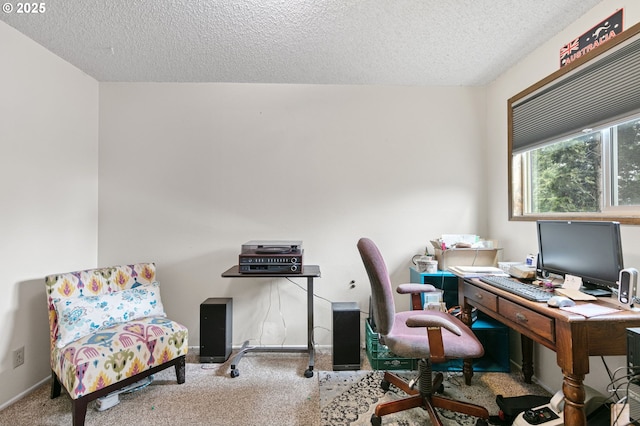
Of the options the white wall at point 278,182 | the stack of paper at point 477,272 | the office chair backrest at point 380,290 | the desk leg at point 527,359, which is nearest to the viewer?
the office chair backrest at point 380,290

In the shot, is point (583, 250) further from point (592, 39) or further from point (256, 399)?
point (256, 399)

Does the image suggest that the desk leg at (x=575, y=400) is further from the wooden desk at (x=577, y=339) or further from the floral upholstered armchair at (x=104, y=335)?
the floral upholstered armchair at (x=104, y=335)

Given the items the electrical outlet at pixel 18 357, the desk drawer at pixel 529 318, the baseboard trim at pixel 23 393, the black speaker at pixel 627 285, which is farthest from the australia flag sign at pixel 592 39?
the baseboard trim at pixel 23 393

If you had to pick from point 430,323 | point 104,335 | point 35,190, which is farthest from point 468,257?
point 35,190

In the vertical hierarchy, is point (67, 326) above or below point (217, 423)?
above

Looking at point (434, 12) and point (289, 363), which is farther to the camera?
point (289, 363)

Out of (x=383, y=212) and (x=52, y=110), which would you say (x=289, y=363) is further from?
(x=52, y=110)

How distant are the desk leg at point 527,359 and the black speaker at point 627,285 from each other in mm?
935

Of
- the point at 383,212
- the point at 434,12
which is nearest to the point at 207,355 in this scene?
the point at 383,212

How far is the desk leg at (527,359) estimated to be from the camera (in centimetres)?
199

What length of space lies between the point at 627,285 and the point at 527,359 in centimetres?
109

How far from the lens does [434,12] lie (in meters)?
1.67

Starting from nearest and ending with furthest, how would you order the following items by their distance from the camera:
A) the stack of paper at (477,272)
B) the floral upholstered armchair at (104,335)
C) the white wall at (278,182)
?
the floral upholstered armchair at (104,335) → the stack of paper at (477,272) → the white wall at (278,182)

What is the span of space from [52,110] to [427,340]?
3.04 m
